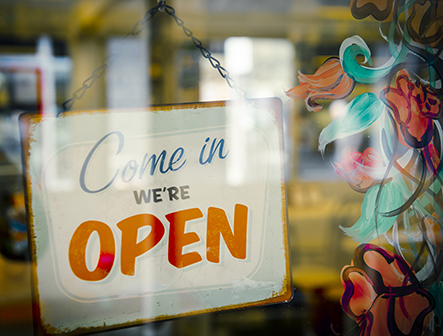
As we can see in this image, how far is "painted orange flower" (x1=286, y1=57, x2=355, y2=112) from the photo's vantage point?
40.9 inches

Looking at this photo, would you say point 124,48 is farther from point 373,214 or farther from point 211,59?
point 373,214

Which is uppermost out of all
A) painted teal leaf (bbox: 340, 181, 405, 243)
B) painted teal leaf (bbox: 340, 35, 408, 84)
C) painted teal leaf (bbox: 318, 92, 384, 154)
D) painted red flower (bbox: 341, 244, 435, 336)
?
painted teal leaf (bbox: 340, 35, 408, 84)

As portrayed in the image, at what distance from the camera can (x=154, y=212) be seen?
954 millimetres

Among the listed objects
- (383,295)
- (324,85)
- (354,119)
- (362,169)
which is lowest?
(383,295)

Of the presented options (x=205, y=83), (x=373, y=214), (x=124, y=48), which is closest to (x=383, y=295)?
(x=373, y=214)

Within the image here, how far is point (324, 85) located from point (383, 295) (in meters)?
0.68

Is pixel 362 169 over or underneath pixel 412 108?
underneath

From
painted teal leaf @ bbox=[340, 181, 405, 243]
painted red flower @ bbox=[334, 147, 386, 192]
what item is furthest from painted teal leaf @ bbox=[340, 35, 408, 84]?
painted teal leaf @ bbox=[340, 181, 405, 243]

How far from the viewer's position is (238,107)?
1000 mm

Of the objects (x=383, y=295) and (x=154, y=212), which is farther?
(x=383, y=295)

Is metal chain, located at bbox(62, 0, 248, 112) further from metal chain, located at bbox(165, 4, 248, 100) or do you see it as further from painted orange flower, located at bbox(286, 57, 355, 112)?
painted orange flower, located at bbox(286, 57, 355, 112)

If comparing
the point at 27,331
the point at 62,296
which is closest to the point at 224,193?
the point at 62,296

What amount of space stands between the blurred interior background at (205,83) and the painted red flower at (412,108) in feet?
0.39

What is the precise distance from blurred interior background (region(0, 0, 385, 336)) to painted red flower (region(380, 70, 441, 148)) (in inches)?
4.7
